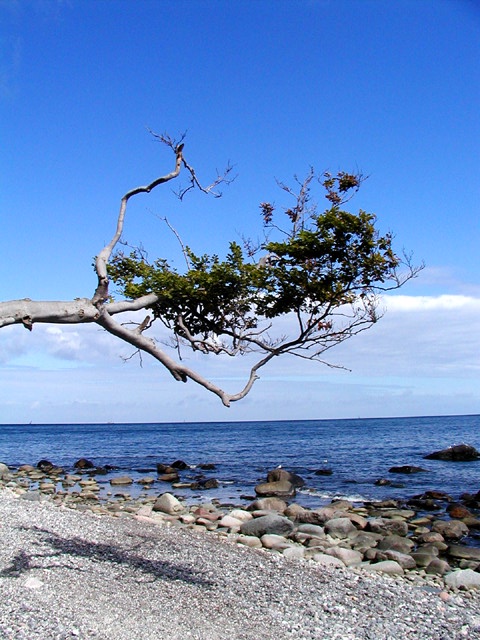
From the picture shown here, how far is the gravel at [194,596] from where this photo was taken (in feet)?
26.3

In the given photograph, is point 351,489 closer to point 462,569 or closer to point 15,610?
point 462,569

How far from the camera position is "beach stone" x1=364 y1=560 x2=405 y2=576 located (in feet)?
41.5

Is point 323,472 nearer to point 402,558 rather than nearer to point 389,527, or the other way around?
point 389,527

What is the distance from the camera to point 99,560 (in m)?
11.4

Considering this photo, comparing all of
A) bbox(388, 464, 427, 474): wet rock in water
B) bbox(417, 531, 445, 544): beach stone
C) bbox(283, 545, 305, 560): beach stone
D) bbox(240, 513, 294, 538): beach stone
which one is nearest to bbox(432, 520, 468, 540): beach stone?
bbox(417, 531, 445, 544): beach stone

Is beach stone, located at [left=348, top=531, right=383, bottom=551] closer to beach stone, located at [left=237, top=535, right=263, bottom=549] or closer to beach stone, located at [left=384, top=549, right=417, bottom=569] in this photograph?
beach stone, located at [left=384, top=549, right=417, bottom=569]

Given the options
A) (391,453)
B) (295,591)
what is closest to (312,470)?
(391,453)

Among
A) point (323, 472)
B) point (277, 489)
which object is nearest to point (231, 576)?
point (277, 489)

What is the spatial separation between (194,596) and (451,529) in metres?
10.3

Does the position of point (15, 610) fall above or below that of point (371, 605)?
above

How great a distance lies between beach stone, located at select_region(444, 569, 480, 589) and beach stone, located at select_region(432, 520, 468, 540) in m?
4.75

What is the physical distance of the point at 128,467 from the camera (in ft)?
130

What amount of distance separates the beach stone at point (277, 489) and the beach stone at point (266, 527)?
8.29 m

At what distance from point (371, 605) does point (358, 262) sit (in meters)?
5.90
